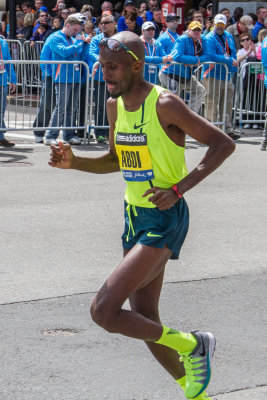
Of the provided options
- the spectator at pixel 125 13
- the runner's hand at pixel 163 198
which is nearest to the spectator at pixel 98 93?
the spectator at pixel 125 13

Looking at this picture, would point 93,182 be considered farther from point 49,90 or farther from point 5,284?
point 5,284

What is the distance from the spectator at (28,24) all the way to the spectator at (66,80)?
8.10 meters

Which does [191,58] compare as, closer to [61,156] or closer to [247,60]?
[247,60]

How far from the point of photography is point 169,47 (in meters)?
14.4

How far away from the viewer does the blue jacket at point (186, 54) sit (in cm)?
1402

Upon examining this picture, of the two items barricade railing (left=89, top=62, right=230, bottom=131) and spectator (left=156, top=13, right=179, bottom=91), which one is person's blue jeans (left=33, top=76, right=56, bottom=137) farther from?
spectator (left=156, top=13, right=179, bottom=91)

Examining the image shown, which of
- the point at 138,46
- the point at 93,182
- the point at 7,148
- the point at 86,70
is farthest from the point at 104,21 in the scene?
the point at 138,46

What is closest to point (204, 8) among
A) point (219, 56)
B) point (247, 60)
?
point (247, 60)

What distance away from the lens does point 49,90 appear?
1394 cm

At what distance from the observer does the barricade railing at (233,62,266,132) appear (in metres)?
15.7

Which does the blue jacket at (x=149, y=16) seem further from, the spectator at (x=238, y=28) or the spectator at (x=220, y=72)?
the spectator at (x=220, y=72)

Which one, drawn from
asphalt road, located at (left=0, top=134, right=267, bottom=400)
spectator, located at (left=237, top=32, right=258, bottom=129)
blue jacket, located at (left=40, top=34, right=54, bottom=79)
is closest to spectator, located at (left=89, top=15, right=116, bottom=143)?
blue jacket, located at (left=40, top=34, right=54, bottom=79)

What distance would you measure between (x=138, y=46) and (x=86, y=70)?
9707 mm

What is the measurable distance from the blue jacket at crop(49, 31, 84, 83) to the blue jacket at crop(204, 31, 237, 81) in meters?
2.34
